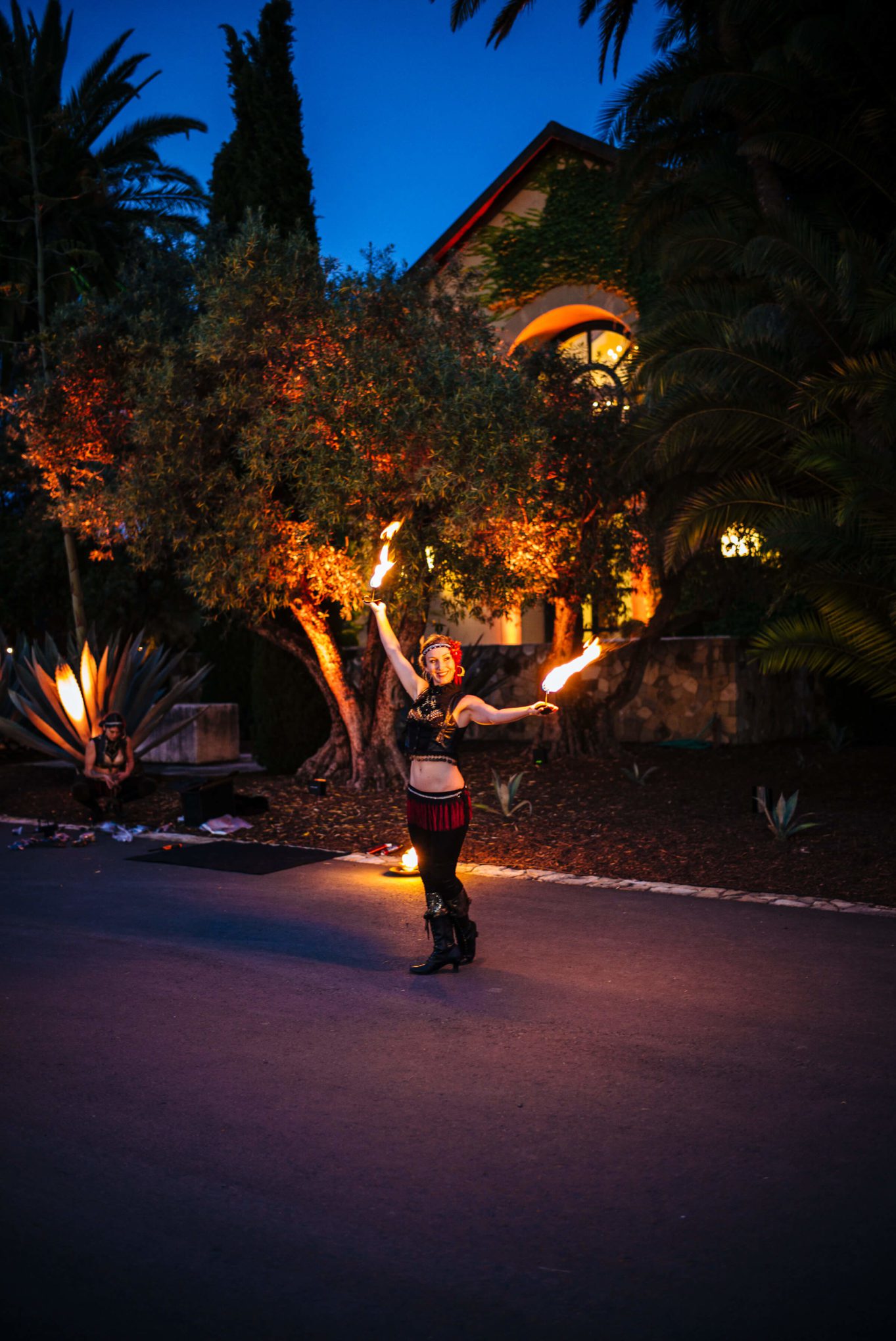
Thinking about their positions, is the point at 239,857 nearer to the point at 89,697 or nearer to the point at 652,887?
the point at 652,887

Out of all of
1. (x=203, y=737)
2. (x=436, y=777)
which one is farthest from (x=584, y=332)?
(x=436, y=777)

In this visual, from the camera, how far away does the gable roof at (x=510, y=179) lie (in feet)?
77.0

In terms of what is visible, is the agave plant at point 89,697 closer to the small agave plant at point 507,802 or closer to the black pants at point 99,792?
the black pants at point 99,792

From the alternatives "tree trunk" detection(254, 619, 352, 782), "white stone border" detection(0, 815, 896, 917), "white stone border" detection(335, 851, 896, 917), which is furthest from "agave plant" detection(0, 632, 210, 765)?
"white stone border" detection(335, 851, 896, 917)

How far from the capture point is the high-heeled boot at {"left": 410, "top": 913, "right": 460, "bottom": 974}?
22.7 ft

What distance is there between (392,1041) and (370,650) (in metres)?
9.51

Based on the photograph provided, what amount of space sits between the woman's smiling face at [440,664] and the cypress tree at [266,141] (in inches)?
638

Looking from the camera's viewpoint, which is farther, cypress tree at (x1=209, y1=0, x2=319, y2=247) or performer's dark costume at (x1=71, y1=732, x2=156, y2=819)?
cypress tree at (x1=209, y1=0, x2=319, y2=247)

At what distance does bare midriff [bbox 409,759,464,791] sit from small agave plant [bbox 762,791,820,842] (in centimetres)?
434

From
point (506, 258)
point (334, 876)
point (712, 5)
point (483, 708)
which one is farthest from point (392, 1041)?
point (506, 258)

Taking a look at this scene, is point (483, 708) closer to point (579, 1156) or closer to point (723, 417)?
point (579, 1156)

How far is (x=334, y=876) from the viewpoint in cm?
1002

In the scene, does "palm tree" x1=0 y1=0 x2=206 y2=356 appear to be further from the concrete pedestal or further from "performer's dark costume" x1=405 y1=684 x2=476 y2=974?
"performer's dark costume" x1=405 y1=684 x2=476 y2=974

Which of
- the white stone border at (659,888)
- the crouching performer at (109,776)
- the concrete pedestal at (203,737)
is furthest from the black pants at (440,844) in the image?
the concrete pedestal at (203,737)
